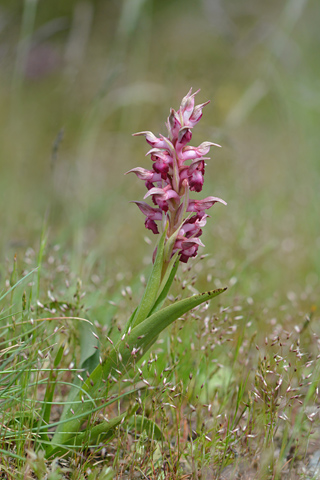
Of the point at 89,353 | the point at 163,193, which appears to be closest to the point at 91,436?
the point at 89,353

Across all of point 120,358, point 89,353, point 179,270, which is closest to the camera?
point 120,358

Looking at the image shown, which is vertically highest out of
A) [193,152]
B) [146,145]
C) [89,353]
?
[146,145]

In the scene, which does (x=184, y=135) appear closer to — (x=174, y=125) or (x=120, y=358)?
(x=174, y=125)

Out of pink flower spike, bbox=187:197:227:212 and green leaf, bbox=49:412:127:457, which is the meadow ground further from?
pink flower spike, bbox=187:197:227:212

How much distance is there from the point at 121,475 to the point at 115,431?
130mm

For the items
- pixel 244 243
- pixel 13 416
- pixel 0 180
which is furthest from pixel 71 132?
pixel 13 416

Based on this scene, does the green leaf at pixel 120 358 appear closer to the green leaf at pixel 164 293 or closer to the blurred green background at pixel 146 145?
the green leaf at pixel 164 293

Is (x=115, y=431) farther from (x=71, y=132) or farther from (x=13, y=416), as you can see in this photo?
(x=71, y=132)

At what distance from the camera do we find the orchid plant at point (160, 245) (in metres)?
1.47

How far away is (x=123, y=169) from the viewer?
6.14m

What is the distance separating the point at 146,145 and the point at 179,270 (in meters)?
3.57

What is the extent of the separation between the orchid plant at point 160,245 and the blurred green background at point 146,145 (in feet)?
2.75

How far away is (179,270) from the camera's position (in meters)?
2.94

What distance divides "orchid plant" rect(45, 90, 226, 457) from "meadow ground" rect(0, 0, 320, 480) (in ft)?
0.21
